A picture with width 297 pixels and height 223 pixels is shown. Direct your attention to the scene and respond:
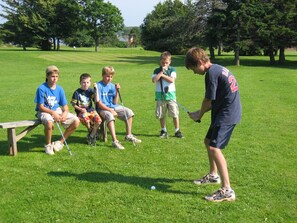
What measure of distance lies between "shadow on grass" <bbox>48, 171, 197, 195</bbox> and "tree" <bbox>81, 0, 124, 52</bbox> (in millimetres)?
63289

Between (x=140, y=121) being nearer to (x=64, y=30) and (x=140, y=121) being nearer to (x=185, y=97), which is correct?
(x=185, y=97)

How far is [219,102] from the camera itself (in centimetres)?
486

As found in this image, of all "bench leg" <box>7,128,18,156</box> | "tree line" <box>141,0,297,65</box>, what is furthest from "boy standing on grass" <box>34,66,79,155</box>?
"tree line" <box>141,0,297,65</box>

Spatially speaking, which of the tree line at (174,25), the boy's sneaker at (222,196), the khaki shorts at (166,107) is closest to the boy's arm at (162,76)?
the khaki shorts at (166,107)

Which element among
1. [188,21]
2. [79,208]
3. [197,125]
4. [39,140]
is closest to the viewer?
[79,208]

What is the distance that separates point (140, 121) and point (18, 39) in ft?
208

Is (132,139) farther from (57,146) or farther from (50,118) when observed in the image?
(50,118)

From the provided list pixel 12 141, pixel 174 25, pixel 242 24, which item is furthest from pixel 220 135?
pixel 174 25

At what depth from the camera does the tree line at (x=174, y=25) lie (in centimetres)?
3341

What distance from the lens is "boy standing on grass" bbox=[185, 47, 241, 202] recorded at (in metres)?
4.74

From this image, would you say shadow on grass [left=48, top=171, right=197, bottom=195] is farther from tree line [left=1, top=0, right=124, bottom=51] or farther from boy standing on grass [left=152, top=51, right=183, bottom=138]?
tree line [left=1, top=0, right=124, bottom=51]

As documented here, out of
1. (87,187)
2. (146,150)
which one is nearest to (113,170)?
(87,187)

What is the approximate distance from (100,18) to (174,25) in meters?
30.7

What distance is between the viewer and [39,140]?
8.34 metres
